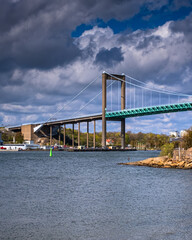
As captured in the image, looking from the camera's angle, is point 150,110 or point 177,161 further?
point 150,110

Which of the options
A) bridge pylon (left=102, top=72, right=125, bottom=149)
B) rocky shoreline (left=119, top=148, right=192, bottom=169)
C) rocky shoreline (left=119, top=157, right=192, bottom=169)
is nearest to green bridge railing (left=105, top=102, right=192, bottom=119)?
bridge pylon (left=102, top=72, right=125, bottom=149)

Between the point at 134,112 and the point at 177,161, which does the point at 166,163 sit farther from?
the point at 134,112

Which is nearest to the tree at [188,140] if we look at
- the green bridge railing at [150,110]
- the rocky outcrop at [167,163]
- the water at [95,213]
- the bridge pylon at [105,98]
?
the rocky outcrop at [167,163]

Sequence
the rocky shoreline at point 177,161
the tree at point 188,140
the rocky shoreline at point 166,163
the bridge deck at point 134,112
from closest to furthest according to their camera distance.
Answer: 1. the rocky shoreline at point 166,163
2. the rocky shoreline at point 177,161
3. the tree at point 188,140
4. the bridge deck at point 134,112

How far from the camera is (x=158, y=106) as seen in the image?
238 feet

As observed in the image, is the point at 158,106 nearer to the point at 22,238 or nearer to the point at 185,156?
the point at 185,156

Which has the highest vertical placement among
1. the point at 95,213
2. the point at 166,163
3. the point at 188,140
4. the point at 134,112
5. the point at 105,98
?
the point at 105,98

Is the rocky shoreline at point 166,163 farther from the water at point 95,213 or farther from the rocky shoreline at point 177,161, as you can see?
the water at point 95,213

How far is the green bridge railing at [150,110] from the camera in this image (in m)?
68.4

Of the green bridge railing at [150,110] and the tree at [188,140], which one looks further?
the green bridge railing at [150,110]

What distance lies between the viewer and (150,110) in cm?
7494

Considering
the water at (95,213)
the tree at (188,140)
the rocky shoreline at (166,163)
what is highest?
the tree at (188,140)

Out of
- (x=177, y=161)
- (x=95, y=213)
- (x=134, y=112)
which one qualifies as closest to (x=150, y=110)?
(x=134, y=112)

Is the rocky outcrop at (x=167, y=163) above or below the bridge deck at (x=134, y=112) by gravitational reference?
below
